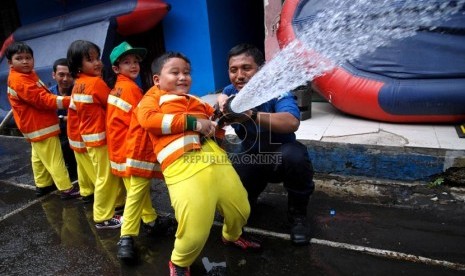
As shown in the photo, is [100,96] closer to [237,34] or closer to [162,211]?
[162,211]

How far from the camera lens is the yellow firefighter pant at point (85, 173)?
3367mm

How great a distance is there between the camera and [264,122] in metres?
2.26

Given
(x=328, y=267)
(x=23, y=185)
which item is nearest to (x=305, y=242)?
(x=328, y=267)

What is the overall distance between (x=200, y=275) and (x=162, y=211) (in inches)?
44.2

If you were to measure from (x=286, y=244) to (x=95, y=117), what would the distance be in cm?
195

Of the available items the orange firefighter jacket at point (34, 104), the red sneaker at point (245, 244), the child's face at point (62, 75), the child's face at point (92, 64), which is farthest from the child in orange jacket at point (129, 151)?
the child's face at point (62, 75)

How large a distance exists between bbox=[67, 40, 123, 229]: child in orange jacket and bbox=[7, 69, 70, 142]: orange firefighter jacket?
21.7 inches

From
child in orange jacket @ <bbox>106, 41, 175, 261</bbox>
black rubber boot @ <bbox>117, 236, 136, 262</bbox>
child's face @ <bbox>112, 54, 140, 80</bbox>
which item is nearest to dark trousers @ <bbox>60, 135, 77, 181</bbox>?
child in orange jacket @ <bbox>106, 41, 175, 261</bbox>

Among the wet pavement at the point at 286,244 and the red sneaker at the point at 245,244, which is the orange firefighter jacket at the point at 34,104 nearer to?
the wet pavement at the point at 286,244

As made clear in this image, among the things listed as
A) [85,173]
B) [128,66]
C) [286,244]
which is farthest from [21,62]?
[286,244]

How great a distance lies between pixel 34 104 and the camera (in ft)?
11.6

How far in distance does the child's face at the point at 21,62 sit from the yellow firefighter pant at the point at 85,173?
1.06 metres

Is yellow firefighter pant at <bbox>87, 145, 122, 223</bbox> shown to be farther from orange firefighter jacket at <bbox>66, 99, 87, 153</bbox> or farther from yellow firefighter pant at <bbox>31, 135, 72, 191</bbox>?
yellow firefighter pant at <bbox>31, 135, 72, 191</bbox>

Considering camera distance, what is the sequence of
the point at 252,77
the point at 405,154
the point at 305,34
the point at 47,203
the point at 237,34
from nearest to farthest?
the point at 252,77
the point at 405,154
the point at 47,203
the point at 305,34
the point at 237,34
